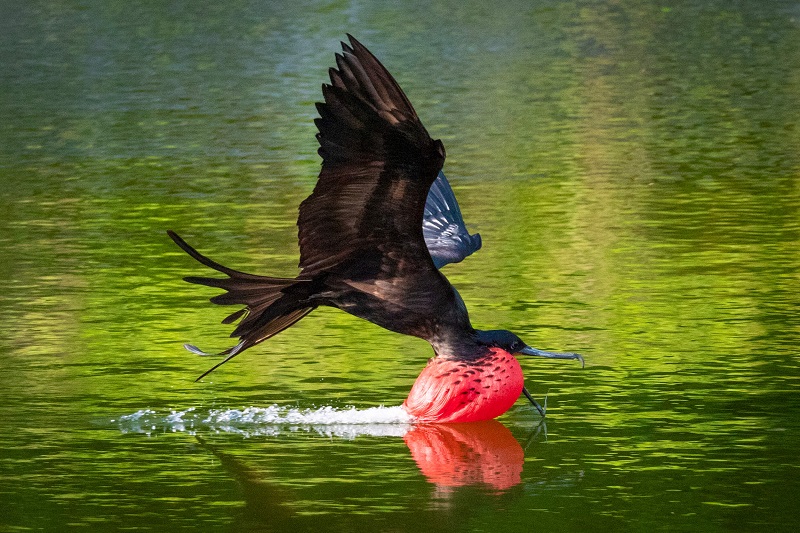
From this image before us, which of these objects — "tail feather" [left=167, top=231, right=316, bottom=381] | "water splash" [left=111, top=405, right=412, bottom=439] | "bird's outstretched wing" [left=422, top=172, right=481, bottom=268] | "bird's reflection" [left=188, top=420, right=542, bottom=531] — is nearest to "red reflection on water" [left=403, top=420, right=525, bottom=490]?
"bird's reflection" [left=188, top=420, right=542, bottom=531]

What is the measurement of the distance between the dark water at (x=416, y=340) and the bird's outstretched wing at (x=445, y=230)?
2.06ft

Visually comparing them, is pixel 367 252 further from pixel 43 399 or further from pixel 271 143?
pixel 271 143

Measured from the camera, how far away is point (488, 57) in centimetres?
2845

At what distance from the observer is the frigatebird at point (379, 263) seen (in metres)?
7.65

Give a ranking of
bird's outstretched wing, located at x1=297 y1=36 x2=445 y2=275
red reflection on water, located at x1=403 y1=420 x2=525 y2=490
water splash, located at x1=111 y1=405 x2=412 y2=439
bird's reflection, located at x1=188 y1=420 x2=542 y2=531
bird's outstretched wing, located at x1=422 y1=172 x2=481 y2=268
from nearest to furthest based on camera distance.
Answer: bird's reflection, located at x1=188 y1=420 x2=542 y2=531 < bird's outstretched wing, located at x1=297 y1=36 x2=445 y2=275 < red reflection on water, located at x1=403 y1=420 x2=525 y2=490 < water splash, located at x1=111 y1=405 x2=412 y2=439 < bird's outstretched wing, located at x1=422 y1=172 x2=481 y2=268

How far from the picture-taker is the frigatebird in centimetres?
765

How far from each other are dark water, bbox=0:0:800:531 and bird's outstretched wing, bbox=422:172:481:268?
63 centimetres

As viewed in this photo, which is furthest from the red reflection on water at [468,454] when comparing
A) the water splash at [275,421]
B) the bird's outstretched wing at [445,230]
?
the bird's outstretched wing at [445,230]

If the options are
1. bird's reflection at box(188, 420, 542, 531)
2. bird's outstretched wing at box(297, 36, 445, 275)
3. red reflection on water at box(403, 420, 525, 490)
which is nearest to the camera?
bird's reflection at box(188, 420, 542, 531)

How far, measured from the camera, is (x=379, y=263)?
8.32m

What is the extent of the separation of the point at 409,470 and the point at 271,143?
12073 millimetres

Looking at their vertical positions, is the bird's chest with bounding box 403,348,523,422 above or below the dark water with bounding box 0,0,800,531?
above

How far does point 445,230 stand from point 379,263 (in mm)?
1600

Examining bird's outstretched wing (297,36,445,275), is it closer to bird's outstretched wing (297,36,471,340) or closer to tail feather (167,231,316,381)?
bird's outstretched wing (297,36,471,340)
